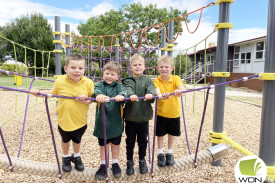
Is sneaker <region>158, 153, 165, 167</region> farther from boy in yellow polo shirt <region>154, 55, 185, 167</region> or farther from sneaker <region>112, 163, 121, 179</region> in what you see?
sneaker <region>112, 163, 121, 179</region>

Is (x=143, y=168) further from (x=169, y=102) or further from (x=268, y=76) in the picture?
(x=268, y=76)

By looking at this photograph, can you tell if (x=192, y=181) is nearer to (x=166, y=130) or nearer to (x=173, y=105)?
(x=166, y=130)

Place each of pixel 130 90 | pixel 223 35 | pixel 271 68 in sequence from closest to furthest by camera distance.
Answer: pixel 271 68 < pixel 130 90 < pixel 223 35

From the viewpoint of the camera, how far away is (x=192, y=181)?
2.46m

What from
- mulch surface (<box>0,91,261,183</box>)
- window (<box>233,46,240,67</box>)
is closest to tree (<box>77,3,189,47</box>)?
window (<box>233,46,240,67</box>)

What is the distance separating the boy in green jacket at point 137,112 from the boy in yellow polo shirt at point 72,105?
393 millimetres

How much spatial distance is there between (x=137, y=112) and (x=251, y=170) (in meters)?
1.19

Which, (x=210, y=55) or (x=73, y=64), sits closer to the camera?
(x=73, y=64)

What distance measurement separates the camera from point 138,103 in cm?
189

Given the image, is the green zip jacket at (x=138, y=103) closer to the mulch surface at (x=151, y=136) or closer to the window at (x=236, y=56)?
the mulch surface at (x=151, y=136)

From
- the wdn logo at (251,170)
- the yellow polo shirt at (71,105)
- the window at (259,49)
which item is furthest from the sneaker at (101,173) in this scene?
the window at (259,49)

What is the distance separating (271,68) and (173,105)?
3.01 ft

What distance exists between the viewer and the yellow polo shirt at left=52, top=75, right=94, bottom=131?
6.00 feet

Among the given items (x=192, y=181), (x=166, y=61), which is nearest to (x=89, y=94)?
(x=166, y=61)
